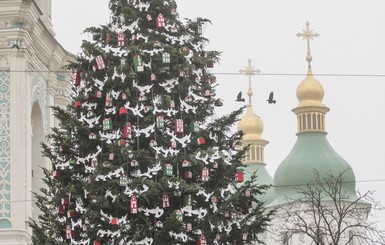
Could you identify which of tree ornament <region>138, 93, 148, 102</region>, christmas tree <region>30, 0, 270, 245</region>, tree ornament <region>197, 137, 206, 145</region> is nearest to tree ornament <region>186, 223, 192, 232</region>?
christmas tree <region>30, 0, 270, 245</region>

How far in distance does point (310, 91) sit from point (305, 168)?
6681 millimetres

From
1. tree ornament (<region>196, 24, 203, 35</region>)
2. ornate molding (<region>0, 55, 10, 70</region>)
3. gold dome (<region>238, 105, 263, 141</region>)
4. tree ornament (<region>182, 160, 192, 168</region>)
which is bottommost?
tree ornament (<region>182, 160, 192, 168</region>)

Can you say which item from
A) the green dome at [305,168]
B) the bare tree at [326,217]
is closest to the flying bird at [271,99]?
the bare tree at [326,217]

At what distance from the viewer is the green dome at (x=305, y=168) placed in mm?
81562

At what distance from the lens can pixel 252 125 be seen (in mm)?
93438

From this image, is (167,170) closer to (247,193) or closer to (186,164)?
(186,164)

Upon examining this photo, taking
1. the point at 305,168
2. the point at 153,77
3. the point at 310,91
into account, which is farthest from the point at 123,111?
the point at 310,91

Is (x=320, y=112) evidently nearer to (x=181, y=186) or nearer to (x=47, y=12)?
(x=47, y=12)

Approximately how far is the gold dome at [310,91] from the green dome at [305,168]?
3269 millimetres

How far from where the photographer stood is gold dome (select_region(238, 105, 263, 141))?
3661 inches

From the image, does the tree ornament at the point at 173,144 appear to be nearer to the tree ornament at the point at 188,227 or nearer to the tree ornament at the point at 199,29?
the tree ornament at the point at 188,227

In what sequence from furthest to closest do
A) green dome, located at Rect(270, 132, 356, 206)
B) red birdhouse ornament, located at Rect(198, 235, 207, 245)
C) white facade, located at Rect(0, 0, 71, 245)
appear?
green dome, located at Rect(270, 132, 356, 206) < white facade, located at Rect(0, 0, 71, 245) < red birdhouse ornament, located at Rect(198, 235, 207, 245)

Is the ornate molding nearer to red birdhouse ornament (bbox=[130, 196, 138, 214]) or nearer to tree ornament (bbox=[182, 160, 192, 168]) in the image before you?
tree ornament (bbox=[182, 160, 192, 168])

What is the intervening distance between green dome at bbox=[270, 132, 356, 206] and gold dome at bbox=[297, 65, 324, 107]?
327 centimetres
